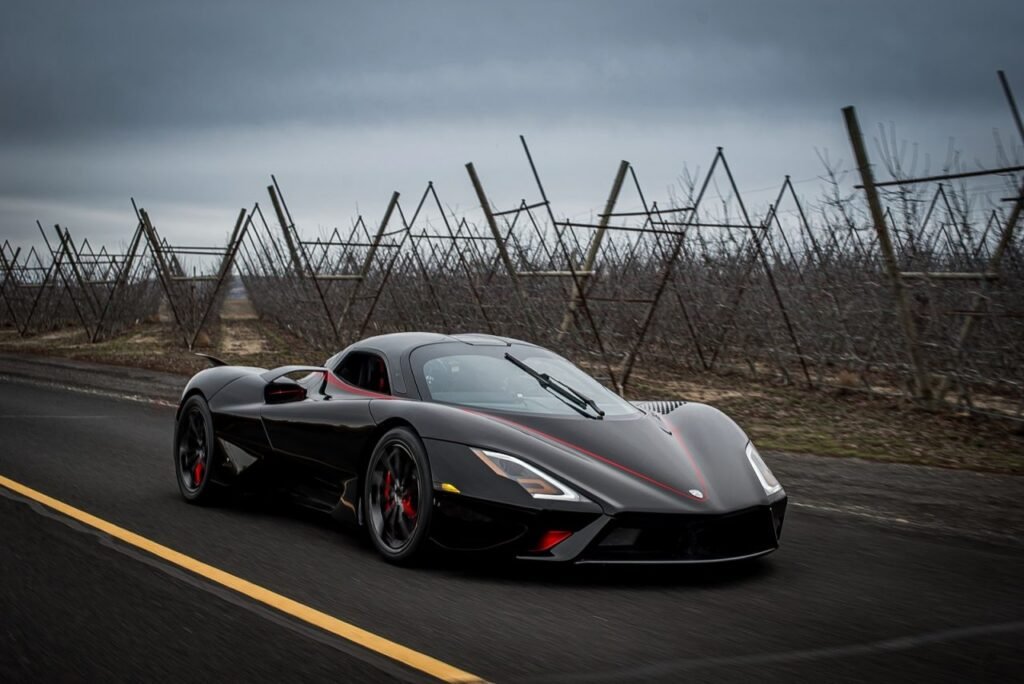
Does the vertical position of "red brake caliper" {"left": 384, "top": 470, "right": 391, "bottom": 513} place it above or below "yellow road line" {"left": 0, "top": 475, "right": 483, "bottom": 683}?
above

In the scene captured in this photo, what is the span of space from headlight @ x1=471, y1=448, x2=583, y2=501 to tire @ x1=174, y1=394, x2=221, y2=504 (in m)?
2.85

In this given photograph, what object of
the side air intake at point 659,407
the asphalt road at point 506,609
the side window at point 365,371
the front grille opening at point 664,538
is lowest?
the asphalt road at point 506,609

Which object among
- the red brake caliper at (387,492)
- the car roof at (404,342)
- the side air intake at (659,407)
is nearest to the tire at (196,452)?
the car roof at (404,342)

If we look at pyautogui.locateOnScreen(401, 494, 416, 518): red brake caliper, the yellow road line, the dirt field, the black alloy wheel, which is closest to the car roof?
pyautogui.locateOnScreen(401, 494, 416, 518): red brake caliper

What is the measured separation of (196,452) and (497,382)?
262 cm

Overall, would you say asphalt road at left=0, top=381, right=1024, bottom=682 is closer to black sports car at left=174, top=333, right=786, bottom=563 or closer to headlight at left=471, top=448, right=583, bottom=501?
black sports car at left=174, top=333, right=786, bottom=563

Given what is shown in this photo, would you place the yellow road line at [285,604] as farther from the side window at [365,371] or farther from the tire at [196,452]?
the side window at [365,371]

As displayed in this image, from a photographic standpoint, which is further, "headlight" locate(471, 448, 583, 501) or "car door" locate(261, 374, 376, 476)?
"car door" locate(261, 374, 376, 476)

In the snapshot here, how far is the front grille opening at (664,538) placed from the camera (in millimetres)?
5172

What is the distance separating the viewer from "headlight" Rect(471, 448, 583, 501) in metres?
5.22

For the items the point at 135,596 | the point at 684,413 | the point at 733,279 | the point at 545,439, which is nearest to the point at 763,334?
the point at 733,279

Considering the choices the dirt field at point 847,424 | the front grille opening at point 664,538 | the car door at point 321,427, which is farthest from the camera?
the dirt field at point 847,424

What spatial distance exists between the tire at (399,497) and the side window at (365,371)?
2.00 ft

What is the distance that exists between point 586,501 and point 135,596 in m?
2.14
